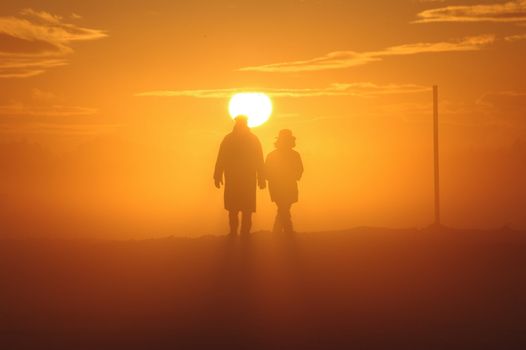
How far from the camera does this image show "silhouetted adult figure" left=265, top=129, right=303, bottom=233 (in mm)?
21734

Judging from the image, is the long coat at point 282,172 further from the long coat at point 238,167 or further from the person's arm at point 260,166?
the long coat at point 238,167

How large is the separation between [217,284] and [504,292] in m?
4.29

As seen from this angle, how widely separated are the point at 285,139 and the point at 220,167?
8.12ft

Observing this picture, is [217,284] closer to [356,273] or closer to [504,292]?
[356,273]

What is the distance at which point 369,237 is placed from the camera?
2105cm

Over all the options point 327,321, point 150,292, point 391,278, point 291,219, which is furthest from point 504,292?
point 291,219

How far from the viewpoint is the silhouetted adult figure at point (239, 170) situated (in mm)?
19609

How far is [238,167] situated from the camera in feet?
64.6

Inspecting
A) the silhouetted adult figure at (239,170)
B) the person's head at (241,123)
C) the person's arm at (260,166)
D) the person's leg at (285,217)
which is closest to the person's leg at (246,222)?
the silhouetted adult figure at (239,170)

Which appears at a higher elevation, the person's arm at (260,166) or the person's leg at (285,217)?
the person's leg at (285,217)

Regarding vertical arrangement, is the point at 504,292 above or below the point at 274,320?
above

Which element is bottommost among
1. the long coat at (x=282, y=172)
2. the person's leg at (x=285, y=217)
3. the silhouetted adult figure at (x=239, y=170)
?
the silhouetted adult figure at (x=239, y=170)

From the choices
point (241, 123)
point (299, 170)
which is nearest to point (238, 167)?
point (241, 123)

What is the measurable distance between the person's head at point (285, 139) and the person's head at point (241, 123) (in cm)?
202
